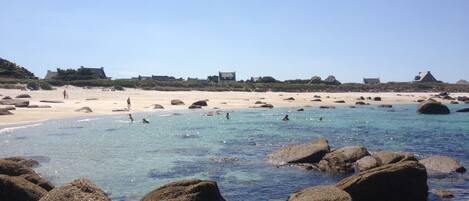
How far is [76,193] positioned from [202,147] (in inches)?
607

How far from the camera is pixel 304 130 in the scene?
112 feet

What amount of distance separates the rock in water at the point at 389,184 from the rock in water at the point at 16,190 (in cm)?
748

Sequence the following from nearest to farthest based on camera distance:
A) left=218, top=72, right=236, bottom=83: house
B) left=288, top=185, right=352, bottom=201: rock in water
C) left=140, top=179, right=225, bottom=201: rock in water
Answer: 1. left=288, top=185, right=352, bottom=201: rock in water
2. left=140, top=179, right=225, bottom=201: rock in water
3. left=218, top=72, right=236, bottom=83: house

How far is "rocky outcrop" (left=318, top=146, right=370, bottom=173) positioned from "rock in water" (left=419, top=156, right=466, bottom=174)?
2.47m

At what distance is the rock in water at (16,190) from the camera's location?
10836 millimetres

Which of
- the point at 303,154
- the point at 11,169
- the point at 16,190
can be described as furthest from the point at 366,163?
the point at 16,190

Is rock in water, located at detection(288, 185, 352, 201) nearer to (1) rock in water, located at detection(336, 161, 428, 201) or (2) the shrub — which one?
(1) rock in water, located at detection(336, 161, 428, 201)

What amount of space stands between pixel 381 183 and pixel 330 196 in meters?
3.03

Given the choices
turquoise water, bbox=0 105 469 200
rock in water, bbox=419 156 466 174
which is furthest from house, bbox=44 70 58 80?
rock in water, bbox=419 156 466 174

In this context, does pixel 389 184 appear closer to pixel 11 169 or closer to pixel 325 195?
pixel 325 195

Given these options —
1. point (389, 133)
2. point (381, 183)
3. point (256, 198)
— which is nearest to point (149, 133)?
point (389, 133)

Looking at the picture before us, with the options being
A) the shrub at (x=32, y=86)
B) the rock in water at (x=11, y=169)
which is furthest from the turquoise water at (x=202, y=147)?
the shrub at (x=32, y=86)

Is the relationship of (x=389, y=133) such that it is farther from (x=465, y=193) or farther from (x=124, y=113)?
(x=124, y=113)

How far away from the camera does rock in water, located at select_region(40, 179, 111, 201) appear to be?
9883 mm
